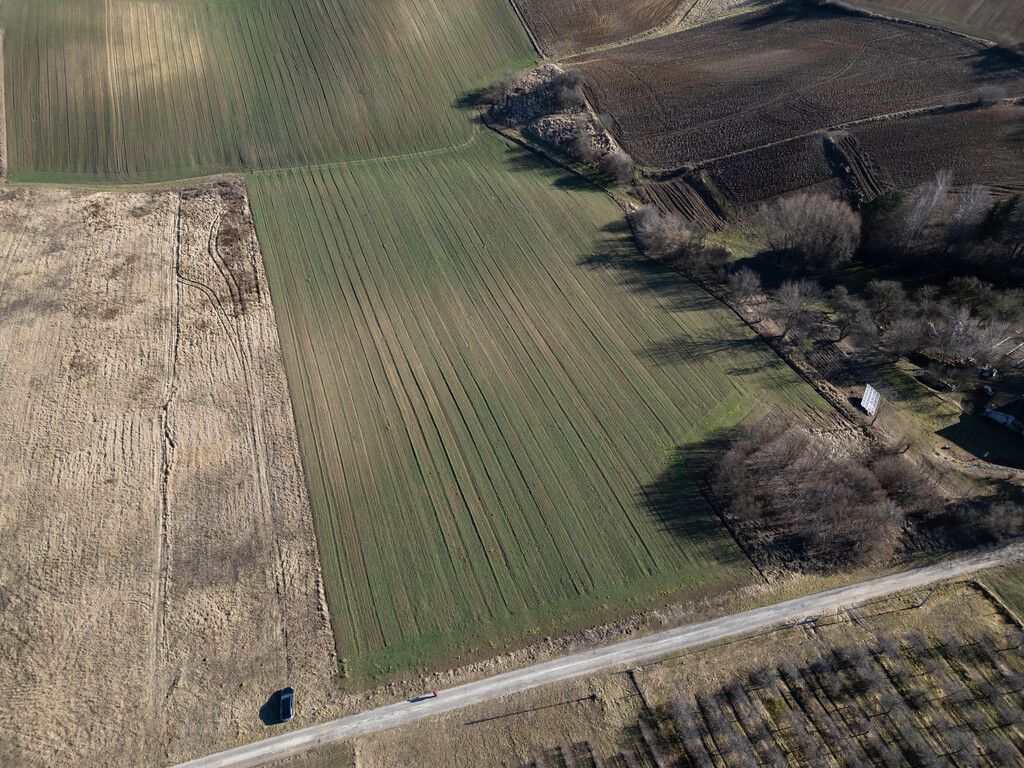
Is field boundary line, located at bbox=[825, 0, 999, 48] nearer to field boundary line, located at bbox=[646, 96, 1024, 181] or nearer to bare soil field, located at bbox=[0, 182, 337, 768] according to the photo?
field boundary line, located at bbox=[646, 96, 1024, 181]

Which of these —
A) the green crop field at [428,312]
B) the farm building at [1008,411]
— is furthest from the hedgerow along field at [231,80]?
the farm building at [1008,411]

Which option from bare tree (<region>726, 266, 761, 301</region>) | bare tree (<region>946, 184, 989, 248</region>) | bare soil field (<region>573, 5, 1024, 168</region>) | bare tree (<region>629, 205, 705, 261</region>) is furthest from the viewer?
bare soil field (<region>573, 5, 1024, 168</region>)

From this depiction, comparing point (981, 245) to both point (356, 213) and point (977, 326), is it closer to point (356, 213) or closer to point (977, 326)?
point (977, 326)

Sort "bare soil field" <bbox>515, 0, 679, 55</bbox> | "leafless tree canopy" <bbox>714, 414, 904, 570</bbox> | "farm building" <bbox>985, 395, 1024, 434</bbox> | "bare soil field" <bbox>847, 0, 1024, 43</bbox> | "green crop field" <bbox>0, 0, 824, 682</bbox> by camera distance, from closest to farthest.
Result: "green crop field" <bbox>0, 0, 824, 682</bbox>, "leafless tree canopy" <bbox>714, 414, 904, 570</bbox>, "farm building" <bbox>985, 395, 1024, 434</bbox>, "bare soil field" <bbox>847, 0, 1024, 43</bbox>, "bare soil field" <bbox>515, 0, 679, 55</bbox>

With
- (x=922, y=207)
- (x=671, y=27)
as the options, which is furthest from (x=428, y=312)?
(x=671, y=27)

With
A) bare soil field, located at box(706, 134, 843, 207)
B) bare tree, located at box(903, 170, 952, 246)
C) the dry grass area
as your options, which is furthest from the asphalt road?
bare soil field, located at box(706, 134, 843, 207)

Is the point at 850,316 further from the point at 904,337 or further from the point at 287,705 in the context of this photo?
the point at 287,705

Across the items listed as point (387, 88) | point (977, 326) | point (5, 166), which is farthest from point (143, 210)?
point (977, 326)
